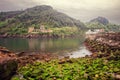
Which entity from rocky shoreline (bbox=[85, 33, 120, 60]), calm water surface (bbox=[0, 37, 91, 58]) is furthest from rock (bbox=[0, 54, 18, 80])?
calm water surface (bbox=[0, 37, 91, 58])

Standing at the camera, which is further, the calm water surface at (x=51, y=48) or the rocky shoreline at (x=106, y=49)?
the calm water surface at (x=51, y=48)

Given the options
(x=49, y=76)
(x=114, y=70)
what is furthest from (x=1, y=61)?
(x=114, y=70)

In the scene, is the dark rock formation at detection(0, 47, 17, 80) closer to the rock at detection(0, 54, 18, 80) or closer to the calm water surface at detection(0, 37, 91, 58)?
the rock at detection(0, 54, 18, 80)

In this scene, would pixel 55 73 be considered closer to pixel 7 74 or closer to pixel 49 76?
pixel 49 76

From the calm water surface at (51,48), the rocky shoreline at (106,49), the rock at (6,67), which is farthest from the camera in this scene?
the calm water surface at (51,48)

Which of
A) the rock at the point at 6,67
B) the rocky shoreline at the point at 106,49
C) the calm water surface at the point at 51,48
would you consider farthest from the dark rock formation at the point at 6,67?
the calm water surface at the point at 51,48

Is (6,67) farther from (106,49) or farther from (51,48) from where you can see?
(51,48)

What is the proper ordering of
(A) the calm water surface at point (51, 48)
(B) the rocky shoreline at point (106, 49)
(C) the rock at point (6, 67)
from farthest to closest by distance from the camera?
(A) the calm water surface at point (51, 48) < (B) the rocky shoreline at point (106, 49) < (C) the rock at point (6, 67)

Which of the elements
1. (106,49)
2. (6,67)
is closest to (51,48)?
(106,49)

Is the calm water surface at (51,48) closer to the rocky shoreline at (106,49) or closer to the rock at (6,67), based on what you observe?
the rocky shoreline at (106,49)

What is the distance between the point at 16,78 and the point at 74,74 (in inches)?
458

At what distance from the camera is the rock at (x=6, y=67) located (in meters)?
35.6

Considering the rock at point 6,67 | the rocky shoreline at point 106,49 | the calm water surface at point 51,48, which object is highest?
the rock at point 6,67

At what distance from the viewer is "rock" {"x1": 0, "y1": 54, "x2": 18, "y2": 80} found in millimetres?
35625
